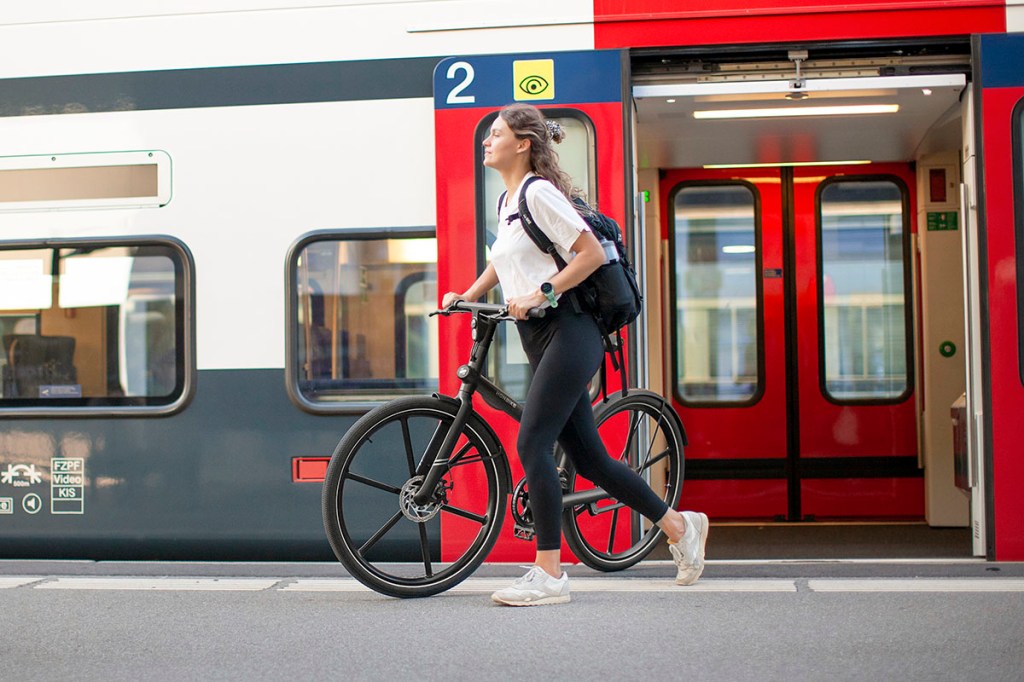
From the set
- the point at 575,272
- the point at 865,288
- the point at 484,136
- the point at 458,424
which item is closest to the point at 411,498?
the point at 458,424

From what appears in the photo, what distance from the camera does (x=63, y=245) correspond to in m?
5.11

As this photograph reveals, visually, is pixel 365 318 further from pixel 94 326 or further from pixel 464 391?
pixel 94 326

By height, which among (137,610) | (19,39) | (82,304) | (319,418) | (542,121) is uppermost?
(19,39)

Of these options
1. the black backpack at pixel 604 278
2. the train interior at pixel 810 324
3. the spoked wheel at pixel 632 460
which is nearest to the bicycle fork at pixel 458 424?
the black backpack at pixel 604 278

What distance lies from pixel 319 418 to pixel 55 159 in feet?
5.06

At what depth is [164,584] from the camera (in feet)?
15.1

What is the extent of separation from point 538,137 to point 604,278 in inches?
19.9

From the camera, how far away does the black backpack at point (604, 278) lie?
3.91 meters

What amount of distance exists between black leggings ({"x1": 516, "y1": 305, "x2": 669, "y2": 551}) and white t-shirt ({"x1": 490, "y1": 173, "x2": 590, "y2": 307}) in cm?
12

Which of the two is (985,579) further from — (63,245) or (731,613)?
(63,245)

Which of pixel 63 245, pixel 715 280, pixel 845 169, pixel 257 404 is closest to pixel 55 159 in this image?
pixel 63 245

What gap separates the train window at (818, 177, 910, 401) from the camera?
690 cm

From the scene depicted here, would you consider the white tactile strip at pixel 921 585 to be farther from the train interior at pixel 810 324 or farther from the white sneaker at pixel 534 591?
the train interior at pixel 810 324

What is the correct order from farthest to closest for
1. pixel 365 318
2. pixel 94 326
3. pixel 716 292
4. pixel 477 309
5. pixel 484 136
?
pixel 716 292 < pixel 94 326 < pixel 365 318 < pixel 484 136 < pixel 477 309
